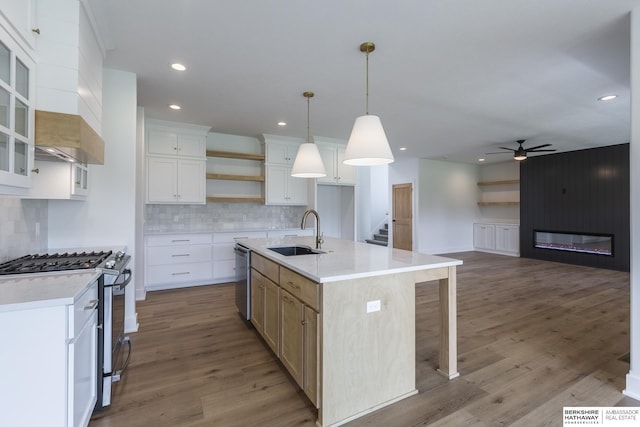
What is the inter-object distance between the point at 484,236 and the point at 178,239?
808cm

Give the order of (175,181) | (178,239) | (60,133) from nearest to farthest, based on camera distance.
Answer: (60,133)
(178,239)
(175,181)

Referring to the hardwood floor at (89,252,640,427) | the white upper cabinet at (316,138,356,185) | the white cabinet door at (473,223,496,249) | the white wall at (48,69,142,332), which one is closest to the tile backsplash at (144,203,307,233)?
the white upper cabinet at (316,138,356,185)

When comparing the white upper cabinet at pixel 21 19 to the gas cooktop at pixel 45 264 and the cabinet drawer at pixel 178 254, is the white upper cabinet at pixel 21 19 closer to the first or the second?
the gas cooktop at pixel 45 264

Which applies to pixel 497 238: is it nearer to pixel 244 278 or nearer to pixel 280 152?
pixel 280 152

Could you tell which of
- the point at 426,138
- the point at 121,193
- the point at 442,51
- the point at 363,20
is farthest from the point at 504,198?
the point at 121,193

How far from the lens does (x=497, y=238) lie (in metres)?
8.21

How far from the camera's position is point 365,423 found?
174 cm

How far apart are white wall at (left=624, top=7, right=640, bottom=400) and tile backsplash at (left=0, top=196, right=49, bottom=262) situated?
4337mm

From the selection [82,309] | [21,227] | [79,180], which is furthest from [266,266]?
[21,227]

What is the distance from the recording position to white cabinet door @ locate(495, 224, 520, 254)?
777cm

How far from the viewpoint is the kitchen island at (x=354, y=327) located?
5.59 ft

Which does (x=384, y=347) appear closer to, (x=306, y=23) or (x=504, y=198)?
(x=306, y=23)

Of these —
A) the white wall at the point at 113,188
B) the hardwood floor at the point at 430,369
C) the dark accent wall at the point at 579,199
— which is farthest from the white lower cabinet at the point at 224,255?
the dark accent wall at the point at 579,199

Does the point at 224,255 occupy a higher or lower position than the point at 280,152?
lower
